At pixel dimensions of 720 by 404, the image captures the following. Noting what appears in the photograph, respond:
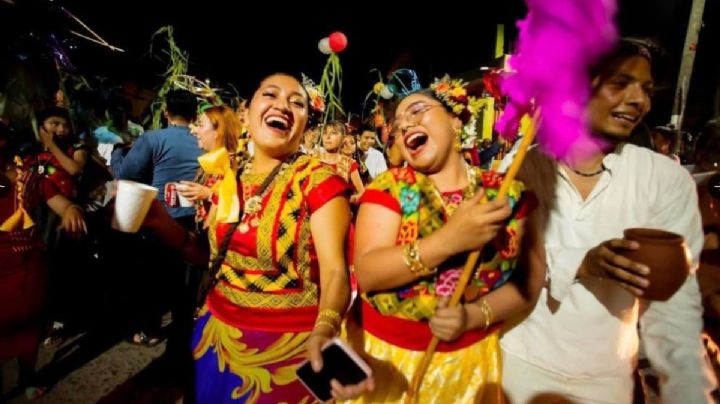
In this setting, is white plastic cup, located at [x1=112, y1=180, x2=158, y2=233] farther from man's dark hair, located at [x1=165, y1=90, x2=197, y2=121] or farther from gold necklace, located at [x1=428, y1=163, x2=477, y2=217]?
man's dark hair, located at [x1=165, y1=90, x2=197, y2=121]

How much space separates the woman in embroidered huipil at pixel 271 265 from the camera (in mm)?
1797

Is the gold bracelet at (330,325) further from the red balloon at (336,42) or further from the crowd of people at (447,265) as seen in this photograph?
the red balloon at (336,42)

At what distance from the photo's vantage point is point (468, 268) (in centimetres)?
135

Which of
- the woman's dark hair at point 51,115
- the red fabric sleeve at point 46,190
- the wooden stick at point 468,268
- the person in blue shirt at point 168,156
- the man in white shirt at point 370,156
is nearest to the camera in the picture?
the wooden stick at point 468,268

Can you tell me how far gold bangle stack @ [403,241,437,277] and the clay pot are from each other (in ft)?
2.18

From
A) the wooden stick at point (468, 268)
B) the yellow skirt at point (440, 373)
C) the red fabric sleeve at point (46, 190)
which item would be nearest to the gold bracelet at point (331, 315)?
the yellow skirt at point (440, 373)

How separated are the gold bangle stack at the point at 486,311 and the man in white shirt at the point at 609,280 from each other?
31 centimetres

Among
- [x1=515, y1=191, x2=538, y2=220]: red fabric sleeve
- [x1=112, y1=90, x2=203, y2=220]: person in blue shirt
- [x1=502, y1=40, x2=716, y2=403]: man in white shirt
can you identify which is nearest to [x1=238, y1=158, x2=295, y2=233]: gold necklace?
[x1=515, y1=191, x2=538, y2=220]: red fabric sleeve

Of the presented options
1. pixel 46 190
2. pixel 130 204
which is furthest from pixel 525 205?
pixel 46 190

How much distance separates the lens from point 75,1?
388 inches

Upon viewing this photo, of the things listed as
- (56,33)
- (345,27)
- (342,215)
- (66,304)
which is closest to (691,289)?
(342,215)

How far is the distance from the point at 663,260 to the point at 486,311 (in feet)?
1.93

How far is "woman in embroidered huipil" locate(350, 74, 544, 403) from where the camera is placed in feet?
5.08

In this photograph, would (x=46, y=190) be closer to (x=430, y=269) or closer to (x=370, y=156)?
(x=430, y=269)
